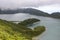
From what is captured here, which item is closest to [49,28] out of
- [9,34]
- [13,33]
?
[13,33]

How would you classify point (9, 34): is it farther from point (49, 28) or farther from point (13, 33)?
point (49, 28)

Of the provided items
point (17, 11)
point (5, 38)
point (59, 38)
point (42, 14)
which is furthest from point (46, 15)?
point (5, 38)

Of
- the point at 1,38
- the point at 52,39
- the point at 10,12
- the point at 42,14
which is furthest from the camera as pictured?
the point at 42,14

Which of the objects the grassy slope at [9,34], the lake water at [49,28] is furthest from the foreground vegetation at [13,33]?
the lake water at [49,28]

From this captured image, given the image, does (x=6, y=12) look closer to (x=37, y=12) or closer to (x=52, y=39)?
(x=37, y=12)

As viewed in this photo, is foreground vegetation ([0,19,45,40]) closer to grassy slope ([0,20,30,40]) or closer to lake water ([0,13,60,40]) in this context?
grassy slope ([0,20,30,40])

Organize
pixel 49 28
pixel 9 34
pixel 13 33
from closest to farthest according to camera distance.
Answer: pixel 9 34 → pixel 13 33 → pixel 49 28

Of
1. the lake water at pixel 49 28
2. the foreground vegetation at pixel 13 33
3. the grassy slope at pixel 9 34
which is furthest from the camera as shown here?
the lake water at pixel 49 28

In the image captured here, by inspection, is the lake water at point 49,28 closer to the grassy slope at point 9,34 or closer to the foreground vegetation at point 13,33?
the foreground vegetation at point 13,33

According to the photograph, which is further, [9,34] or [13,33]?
[13,33]

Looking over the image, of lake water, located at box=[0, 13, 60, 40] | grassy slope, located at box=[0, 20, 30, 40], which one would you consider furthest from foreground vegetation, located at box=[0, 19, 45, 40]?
lake water, located at box=[0, 13, 60, 40]

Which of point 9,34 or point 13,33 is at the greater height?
point 13,33
